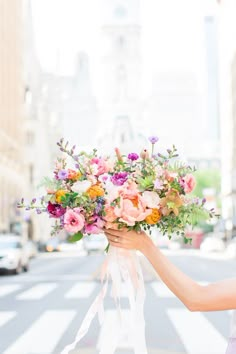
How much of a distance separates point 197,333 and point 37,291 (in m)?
10.4

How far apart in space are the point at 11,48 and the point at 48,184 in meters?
82.2

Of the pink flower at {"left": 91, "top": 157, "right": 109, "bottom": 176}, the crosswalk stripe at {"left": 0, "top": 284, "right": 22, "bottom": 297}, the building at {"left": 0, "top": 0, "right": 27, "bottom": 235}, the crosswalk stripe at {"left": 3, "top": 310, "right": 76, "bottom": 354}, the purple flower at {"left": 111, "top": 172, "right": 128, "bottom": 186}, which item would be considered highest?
the building at {"left": 0, "top": 0, "right": 27, "bottom": 235}

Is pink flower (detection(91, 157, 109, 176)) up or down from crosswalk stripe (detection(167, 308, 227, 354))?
up

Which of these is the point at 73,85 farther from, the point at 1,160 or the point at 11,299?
the point at 11,299

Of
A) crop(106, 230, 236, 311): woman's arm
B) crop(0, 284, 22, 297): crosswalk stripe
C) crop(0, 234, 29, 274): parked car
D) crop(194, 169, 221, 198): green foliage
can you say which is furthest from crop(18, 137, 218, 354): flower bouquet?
crop(194, 169, 221, 198): green foliage

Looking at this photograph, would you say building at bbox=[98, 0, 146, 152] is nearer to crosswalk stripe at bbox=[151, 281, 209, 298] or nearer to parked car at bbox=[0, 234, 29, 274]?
parked car at bbox=[0, 234, 29, 274]

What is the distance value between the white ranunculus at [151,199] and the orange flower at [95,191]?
0.67 feet

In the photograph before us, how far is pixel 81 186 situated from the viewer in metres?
3.68

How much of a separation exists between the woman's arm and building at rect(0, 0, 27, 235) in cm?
6822

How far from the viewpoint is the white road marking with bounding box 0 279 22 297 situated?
21.0 meters

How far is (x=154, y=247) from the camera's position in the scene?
3.36 m

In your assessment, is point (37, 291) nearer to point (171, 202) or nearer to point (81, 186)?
point (81, 186)

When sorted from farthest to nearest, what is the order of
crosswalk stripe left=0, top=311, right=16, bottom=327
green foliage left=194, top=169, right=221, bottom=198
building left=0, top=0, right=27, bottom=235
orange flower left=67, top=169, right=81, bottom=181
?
green foliage left=194, top=169, right=221, bottom=198 → building left=0, top=0, right=27, bottom=235 → crosswalk stripe left=0, top=311, right=16, bottom=327 → orange flower left=67, top=169, right=81, bottom=181

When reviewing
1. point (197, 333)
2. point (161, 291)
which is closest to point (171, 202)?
point (197, 333)
